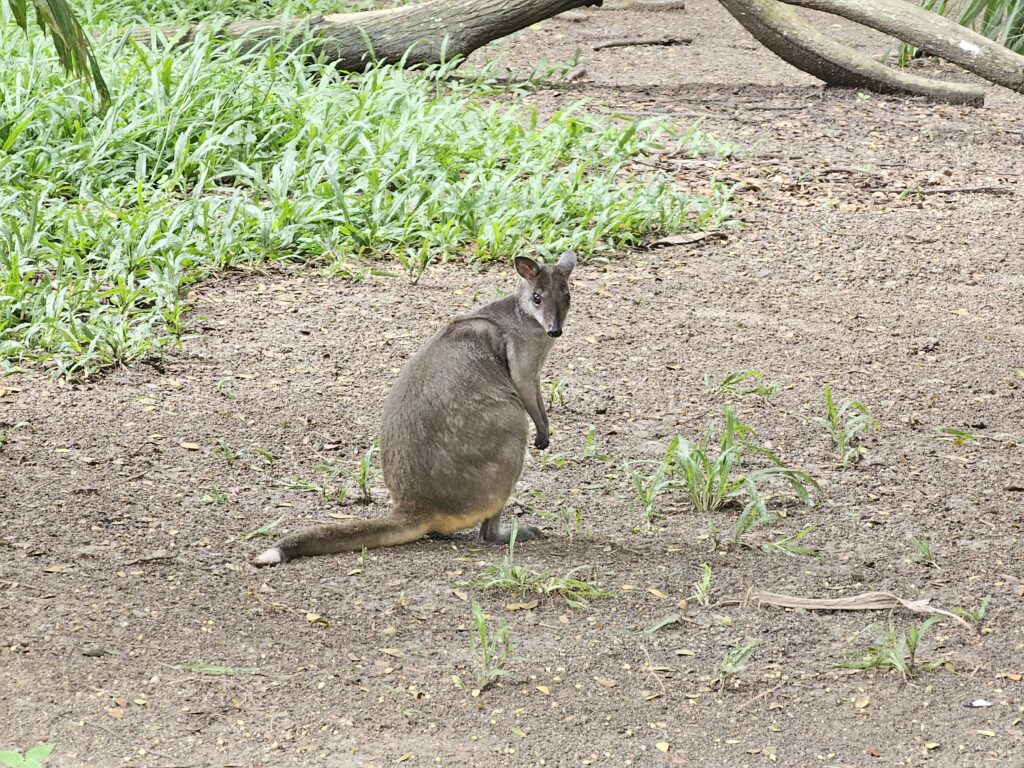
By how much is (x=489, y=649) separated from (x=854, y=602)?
1.14m

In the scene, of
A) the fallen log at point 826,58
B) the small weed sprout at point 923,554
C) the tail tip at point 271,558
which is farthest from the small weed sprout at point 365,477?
the fallen log at point 826,58

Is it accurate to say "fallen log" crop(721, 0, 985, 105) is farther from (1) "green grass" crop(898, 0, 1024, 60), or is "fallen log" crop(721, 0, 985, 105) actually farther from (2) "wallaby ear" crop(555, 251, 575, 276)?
(2) "wallaby ear" crop(555, 251, 575, 276)

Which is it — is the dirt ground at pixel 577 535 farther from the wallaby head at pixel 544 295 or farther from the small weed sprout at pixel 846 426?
the wallaby head at pixel 544 295

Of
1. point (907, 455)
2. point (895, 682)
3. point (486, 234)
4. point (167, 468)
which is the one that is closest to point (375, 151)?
point (486, 234)

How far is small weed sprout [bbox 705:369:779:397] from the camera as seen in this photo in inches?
226

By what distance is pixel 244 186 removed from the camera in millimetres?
8086

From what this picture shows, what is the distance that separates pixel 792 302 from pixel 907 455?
191cm

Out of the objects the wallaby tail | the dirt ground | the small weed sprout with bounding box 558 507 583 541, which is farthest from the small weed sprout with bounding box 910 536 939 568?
the wallaby tail

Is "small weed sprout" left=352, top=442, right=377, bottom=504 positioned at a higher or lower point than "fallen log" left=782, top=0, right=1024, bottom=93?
lower

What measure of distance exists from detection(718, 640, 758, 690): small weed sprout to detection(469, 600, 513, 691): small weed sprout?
1.94ft

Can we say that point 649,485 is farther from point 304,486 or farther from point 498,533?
point 304,486

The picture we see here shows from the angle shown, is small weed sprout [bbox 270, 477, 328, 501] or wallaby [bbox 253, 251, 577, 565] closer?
wallaby [bbox 253, 251, 577, 565]

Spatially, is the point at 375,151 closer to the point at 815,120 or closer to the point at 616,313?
the point at 616,313

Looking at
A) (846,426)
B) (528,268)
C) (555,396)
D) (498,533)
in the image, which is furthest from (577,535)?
(846,426)
